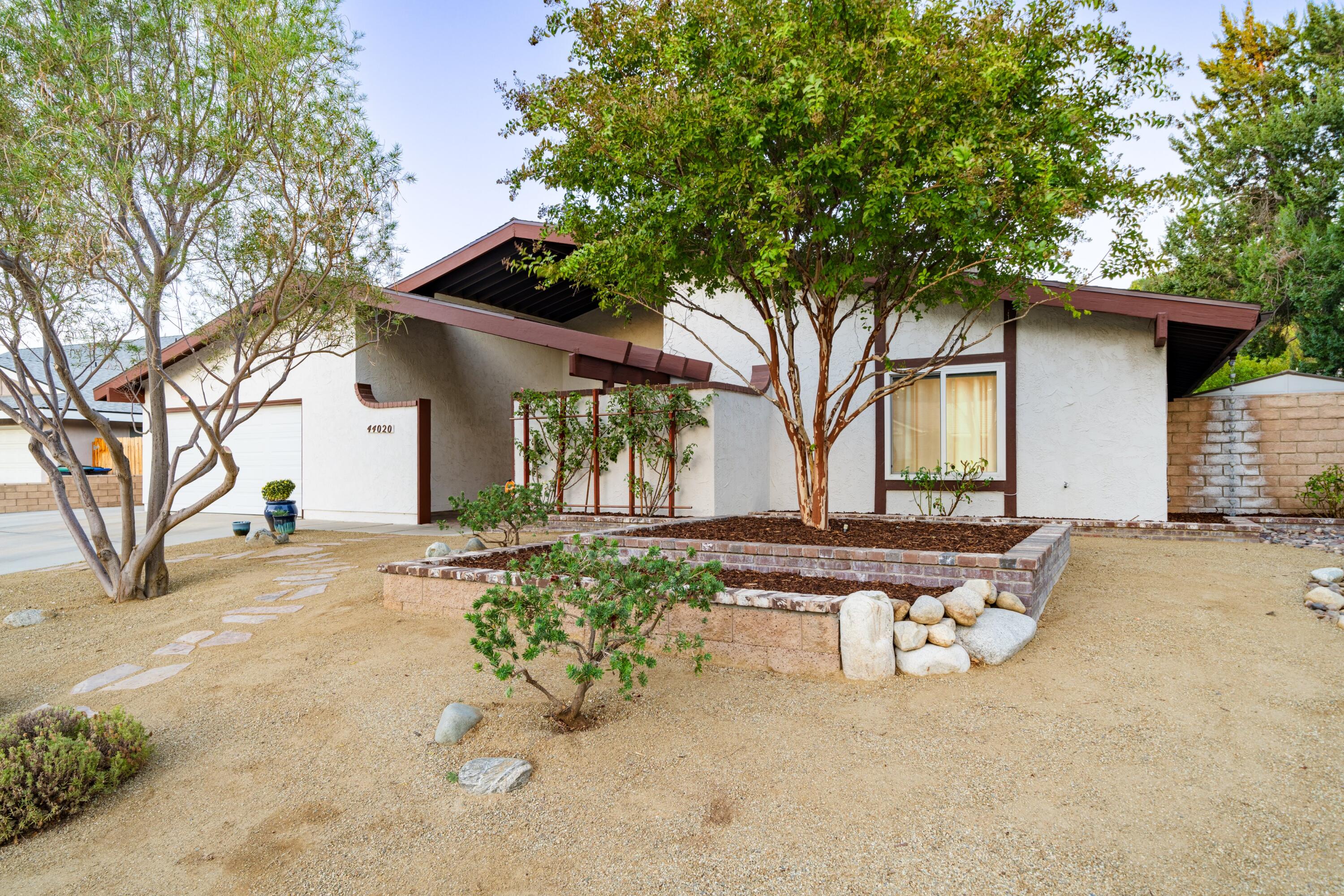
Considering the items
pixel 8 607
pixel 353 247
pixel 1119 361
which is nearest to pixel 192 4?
pixel 353 247

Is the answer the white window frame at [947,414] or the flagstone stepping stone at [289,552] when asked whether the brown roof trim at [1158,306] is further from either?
the flagstone stepping stone at [289,552]

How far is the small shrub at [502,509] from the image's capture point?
22.2 ft

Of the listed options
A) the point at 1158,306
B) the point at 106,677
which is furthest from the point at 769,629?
the point at 1158,306

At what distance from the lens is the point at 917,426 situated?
920 centimetres

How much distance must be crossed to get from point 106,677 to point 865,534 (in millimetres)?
5431

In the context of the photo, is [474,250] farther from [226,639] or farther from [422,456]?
[226,639]

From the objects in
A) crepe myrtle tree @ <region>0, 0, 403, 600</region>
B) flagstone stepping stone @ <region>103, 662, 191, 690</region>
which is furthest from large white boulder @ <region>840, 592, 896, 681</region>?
crepe myrtle tree @ <region>0, 0, 403, 600</region>

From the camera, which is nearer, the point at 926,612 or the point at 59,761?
the point at 59,761

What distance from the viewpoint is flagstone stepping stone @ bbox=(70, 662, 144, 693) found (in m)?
4.16

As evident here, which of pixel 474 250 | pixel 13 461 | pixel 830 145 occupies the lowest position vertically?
pixel 13 461

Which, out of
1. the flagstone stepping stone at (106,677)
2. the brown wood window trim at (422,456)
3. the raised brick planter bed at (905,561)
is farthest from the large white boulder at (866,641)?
the brown wood window trim at (422,456)

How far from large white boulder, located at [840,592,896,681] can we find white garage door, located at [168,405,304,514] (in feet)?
37.0

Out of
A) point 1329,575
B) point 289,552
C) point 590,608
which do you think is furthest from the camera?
point 289,552

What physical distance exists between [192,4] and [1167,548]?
9978mm
